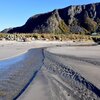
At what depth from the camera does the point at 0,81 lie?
1479 centimetres

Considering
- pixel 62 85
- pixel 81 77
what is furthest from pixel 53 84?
pixel 81 77

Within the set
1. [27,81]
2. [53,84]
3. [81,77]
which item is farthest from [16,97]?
[81,77]

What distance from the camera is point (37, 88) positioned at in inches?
494

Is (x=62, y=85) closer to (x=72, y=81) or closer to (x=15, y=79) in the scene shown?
(x=72, y=81)

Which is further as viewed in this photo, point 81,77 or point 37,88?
point 81,77

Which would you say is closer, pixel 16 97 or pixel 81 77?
pixel 16 97

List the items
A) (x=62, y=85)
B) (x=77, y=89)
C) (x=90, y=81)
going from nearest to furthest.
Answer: (x=77, y=89), (x=62, y=85), (x=90, y=81)

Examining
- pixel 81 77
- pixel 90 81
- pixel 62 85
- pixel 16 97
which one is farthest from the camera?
pixel 81 77

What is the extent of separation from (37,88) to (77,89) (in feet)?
5.54

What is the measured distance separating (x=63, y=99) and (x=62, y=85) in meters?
2.69

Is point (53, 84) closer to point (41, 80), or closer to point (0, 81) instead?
point (41, 80)

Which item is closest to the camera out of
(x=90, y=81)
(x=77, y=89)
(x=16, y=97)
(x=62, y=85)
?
(x=16, y=97)

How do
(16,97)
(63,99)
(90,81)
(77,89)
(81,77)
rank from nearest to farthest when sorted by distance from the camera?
(63,99)
(16,97)
(77,89)
(90,81)
(81,77)

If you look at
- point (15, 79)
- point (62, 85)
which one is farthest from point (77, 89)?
point (15, 79)
